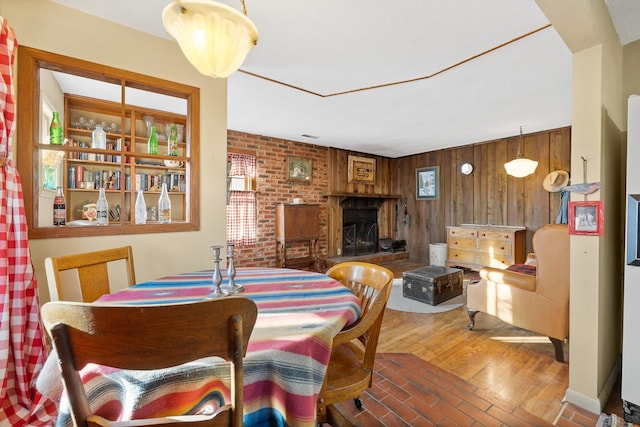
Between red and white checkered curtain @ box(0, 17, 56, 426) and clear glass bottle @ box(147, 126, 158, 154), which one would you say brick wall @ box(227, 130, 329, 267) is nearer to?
clear glass bottle @ box(147, 126, 158, 154)

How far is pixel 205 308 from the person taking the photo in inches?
23.6

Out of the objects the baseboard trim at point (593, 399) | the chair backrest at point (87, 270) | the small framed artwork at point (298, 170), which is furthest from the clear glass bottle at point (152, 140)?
the baseboard trim at point (593, 399)

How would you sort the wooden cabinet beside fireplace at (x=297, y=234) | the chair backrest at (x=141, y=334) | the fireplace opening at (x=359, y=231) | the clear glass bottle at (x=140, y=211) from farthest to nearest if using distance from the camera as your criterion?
the fireplace opening at (x=359, y=231) < the wooden cabinet beside fireplace at (x=297, y=234) < the clear glass bottle at (x=140, y=211) < the chair backrest at (x=141, y=334)

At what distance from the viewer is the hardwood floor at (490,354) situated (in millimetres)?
1766

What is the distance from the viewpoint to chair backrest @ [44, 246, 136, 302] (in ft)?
4.15

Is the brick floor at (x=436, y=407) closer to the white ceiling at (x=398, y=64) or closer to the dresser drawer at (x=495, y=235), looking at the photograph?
the white ceiling at (x=398, y=64)

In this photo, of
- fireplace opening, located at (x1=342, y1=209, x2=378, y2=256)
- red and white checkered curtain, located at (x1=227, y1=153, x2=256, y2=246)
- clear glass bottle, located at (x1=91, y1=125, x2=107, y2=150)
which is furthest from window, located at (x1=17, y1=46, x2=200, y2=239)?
fireplace opening, located at (x1=342, y1=209, x2=378, y2=256)

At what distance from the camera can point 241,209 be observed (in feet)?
15.2

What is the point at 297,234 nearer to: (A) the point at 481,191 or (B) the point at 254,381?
(A) the point at 481,191

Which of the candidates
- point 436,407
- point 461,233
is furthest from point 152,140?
point 461,233

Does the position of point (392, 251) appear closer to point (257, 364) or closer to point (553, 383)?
point (553, 383)

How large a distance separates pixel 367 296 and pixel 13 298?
5.80ft

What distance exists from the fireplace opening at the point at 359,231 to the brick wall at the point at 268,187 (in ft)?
3.28

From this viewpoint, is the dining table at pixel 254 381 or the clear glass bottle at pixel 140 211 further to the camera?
the clear glass bottle at pixel 140 211
